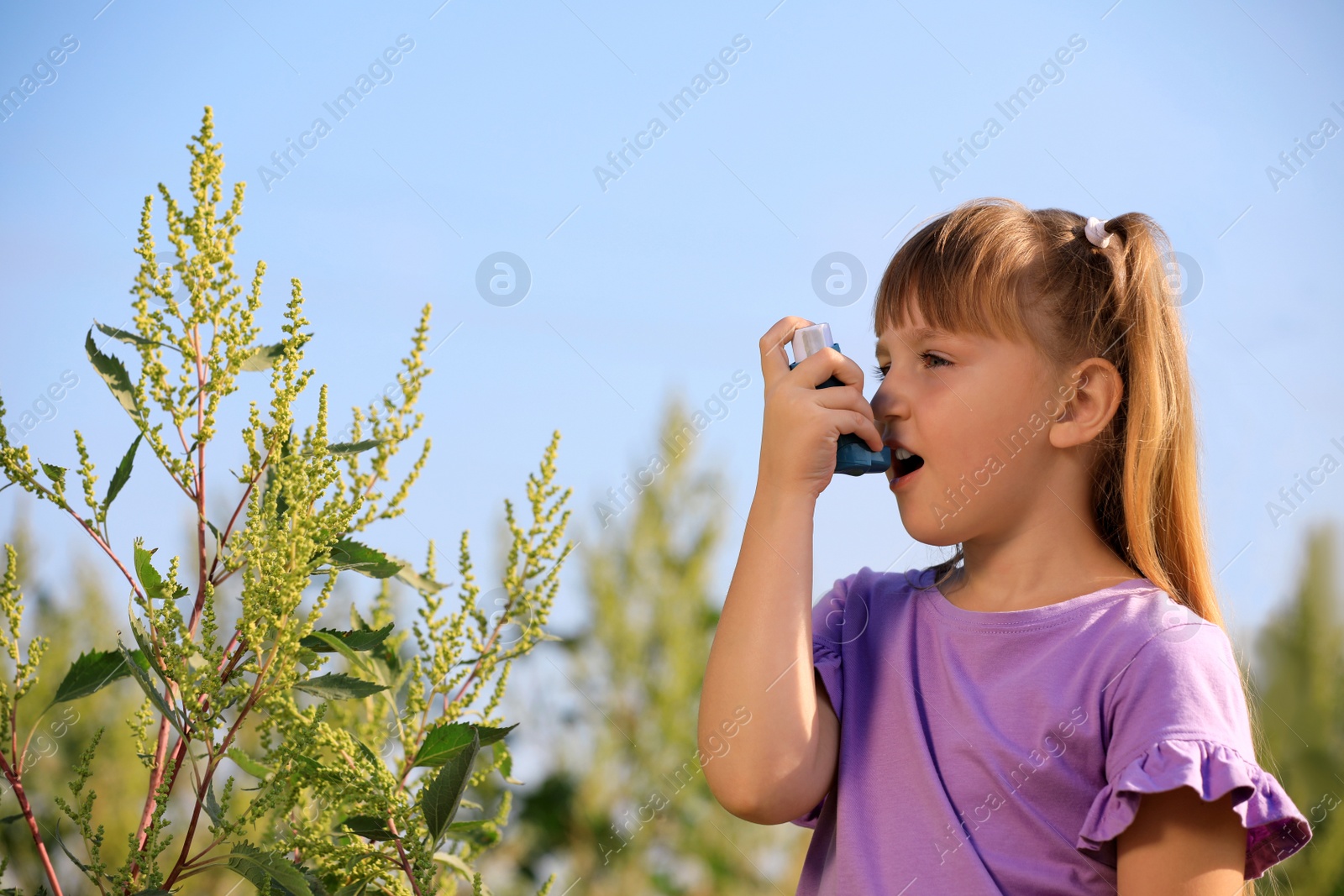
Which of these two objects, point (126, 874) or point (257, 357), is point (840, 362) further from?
point (126, 874)

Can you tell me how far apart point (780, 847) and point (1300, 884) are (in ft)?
13.3

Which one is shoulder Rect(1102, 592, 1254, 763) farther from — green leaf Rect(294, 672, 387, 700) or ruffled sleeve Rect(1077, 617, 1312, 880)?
green leaf Rect(294, 672, 387, 700)

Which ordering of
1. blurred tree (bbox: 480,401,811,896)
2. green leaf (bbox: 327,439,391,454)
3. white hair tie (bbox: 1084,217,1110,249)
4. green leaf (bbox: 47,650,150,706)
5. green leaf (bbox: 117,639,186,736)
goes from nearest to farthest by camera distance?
green leaf (bbox: 117,639,186,736) → green leaf (bbox: 47,650,150,706) → green leaf (bbox: 327,439,391,454) → white hair tie (bbox: 1084,217,1110,249) → blurred tree (bbox: 480,401,811,896)

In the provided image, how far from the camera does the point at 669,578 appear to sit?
29.5 feet

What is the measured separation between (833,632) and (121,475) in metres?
1.01

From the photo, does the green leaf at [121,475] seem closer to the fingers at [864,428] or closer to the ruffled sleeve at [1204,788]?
the fingers at [864,428]

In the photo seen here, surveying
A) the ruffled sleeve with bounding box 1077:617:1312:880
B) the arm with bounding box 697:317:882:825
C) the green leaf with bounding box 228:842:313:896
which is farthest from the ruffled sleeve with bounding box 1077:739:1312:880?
the green leaf with bounding box 228:842:313:896

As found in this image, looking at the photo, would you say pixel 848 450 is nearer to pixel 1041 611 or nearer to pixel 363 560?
pixel 1041 611

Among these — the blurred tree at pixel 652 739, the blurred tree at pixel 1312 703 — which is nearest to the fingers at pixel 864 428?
the blurred tree at pixel 652 739

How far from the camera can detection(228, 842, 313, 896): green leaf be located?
100 cm

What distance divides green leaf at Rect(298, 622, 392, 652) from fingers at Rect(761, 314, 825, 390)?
0.64 m

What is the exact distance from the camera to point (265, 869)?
1005 millimetres

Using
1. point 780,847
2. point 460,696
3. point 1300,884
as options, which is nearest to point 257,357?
point 460,696

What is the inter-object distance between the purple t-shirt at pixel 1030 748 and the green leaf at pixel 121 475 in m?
0.94
